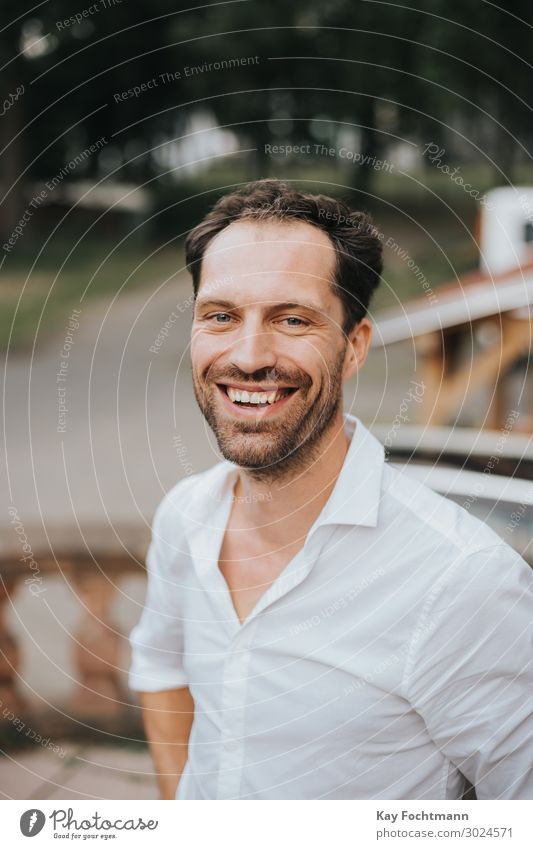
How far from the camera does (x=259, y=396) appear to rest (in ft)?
2.85

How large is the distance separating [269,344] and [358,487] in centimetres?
17

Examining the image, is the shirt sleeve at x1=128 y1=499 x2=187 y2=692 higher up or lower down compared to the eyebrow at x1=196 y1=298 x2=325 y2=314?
lower down

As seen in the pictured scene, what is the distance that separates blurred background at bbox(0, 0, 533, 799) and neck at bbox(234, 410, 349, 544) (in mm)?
163

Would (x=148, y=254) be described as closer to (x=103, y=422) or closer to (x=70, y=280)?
(x=70, y=280)

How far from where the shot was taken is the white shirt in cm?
79

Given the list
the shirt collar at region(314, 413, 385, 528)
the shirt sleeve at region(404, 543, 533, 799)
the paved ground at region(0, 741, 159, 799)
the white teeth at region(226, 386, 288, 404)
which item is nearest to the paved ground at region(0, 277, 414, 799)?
the paved ground at region(0, 741, 159, 799)

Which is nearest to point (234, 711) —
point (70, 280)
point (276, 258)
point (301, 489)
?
point (301, 489)

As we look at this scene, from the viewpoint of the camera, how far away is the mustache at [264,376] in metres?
0.86

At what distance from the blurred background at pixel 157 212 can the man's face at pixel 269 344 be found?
0.11m

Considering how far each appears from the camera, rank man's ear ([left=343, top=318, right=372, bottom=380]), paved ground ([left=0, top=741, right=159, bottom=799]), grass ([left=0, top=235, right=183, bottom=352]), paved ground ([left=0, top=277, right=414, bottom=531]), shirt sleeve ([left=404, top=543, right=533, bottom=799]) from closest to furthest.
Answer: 1. shirt sleeve ([left=404, top=543, right=533, bottom=799])
2. man's ear ([left=343, top=318, right=372, bottom=380])
3. paved ground ([left=0, top=741, right=159, bottom=799])
4. grass ([left=0, top=235, right=183, bottom=352])
5. paved ground ([left=0, top=277, right=414, bottom=531])

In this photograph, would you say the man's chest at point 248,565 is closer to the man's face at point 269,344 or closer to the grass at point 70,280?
the man's face at point 269,344

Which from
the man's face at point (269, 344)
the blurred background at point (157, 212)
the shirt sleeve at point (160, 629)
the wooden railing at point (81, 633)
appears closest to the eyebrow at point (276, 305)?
the man's face at point (269, 344)
